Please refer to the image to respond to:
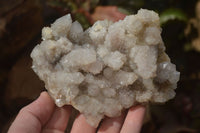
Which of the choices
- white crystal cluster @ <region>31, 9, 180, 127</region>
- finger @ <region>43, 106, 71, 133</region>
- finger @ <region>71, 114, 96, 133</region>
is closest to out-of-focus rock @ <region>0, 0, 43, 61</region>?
white crystal cluster @ <region>31, 9, 180, 127</region>

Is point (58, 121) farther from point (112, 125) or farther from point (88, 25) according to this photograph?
point (88, 25)

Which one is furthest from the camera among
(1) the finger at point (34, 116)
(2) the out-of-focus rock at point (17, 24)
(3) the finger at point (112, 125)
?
(2) the out-of-focus rock at point (17, 24)

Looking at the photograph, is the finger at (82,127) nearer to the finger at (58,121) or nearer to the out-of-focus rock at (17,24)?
the finger at (58,121)

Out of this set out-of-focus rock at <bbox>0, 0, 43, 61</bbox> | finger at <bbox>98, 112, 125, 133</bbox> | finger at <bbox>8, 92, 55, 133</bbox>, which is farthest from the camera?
out-of-focus rock at <bbox>0, 0, 43, 61</bbox>

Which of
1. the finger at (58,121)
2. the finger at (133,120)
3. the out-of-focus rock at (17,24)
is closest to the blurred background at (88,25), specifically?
the out-of-focus rock at (17,24)

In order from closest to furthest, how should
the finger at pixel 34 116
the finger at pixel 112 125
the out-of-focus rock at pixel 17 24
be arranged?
1. the finger at pixel 34 116
2. the finger at pixel 112 125
3. the out-of-focus rock at pixel 17 24

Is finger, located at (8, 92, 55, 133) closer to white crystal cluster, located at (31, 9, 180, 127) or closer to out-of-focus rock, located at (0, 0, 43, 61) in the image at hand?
white crystal cluster, located at (31, 9, 180, 127)
